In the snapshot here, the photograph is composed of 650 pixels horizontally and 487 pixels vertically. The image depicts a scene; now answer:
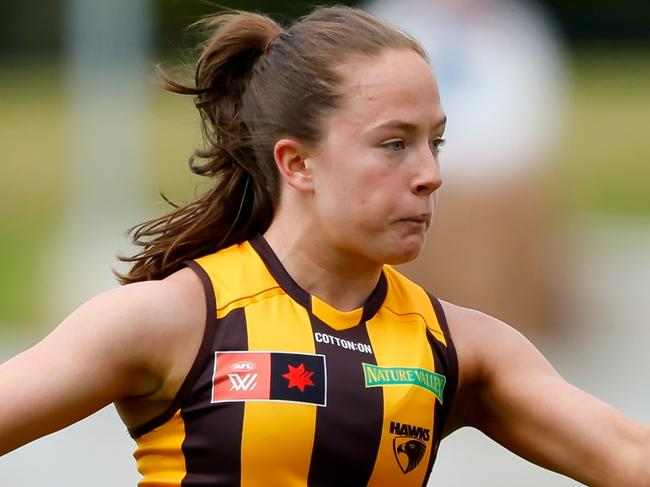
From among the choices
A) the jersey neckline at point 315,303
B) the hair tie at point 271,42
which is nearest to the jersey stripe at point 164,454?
the jersey neckline at point 315,303

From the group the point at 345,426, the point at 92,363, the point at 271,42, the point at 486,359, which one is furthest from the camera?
the point at 271,42

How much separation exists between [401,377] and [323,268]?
299 millimetres

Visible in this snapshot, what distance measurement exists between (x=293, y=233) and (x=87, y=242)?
27.8ft

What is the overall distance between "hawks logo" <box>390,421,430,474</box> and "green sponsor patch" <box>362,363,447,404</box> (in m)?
0.09

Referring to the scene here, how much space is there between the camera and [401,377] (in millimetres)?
3381

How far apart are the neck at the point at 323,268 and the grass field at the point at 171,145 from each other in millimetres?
12404

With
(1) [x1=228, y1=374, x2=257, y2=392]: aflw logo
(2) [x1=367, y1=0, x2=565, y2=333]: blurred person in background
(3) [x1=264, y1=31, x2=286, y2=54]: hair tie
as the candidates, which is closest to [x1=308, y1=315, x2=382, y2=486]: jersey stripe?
(1) [x1=228, y1=374, x2=257, y2=392]: aflw logo

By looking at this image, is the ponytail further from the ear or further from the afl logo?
the afl logo

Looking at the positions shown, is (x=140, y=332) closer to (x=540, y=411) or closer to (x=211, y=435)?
(x=211, y=435)

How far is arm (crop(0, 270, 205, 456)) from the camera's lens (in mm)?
3162

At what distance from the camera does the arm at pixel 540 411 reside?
3.48m

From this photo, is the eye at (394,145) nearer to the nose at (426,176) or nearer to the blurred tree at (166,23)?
the nose at (426,176)

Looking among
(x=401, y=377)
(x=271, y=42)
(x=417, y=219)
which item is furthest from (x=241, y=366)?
(x=271, y=42)

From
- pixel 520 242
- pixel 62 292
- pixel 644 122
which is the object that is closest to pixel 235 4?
pixel 644 122
